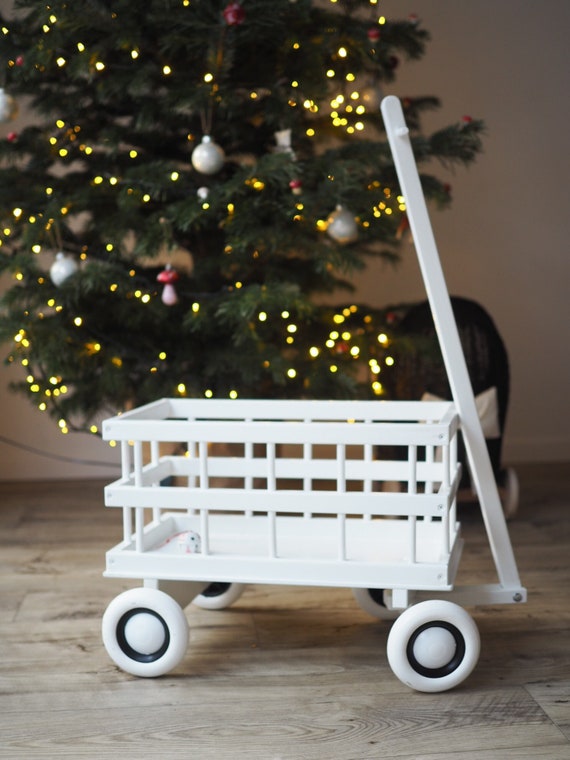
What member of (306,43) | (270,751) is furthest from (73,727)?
(306,43)

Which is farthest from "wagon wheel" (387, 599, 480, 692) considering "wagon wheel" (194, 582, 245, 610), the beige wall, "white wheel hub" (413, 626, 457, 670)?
the beige wall

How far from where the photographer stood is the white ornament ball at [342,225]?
98.0 inches

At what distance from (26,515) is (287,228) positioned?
138 centimetres

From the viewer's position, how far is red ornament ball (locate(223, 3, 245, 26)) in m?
2.37

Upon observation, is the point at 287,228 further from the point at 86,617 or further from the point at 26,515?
the point at 26,515

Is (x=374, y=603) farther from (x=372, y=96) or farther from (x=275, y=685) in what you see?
(x=372, y=96)

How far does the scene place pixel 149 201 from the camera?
274 centimetres

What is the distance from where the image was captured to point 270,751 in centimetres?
157

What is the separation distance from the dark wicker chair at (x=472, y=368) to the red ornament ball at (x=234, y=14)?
3.58 ft

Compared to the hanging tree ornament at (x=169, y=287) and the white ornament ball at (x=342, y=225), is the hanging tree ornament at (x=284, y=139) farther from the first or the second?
the hanging tree ornament at (x=169, y=287)

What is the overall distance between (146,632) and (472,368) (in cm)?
176

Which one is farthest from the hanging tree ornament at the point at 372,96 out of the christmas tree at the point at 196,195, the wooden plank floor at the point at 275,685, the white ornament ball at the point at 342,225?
the wooden plank floor at the point at 275,685

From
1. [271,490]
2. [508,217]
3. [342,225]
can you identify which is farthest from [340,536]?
[508,217]

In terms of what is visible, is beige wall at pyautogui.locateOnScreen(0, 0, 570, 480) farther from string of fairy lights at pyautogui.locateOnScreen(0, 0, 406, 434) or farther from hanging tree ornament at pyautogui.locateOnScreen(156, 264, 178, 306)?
hanging tree ornament at pyautogui.locateOnScreen(156, 264, 178, 306)
